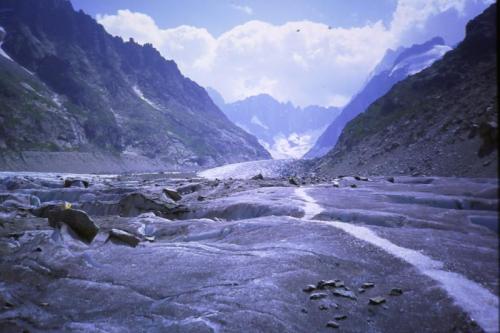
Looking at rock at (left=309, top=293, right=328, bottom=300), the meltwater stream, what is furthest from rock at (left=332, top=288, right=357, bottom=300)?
the meltwater stream

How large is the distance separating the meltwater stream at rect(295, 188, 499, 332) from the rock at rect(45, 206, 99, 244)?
1608cm

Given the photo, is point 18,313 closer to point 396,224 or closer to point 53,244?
point 53,244

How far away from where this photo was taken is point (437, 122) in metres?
68.9

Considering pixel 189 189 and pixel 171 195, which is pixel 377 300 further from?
pixel 189 189

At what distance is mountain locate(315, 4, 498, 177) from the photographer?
170 ft

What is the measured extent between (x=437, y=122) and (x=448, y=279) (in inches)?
2457

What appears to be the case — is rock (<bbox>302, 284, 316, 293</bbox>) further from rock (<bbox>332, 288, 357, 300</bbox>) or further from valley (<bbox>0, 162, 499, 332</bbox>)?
rock (<bbox>332, 288, 357, 300</bbox>)

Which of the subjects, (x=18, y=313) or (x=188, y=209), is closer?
(x=18, y=313)

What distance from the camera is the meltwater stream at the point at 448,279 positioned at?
10.7m

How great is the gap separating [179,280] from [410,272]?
1016cm

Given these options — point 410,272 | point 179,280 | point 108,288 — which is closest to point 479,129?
point 410,272

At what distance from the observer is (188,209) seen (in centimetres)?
3588

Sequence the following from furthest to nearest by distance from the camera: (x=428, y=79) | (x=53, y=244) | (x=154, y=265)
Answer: (x=428, y=79)
(x=53, y=244)
(x=154, y=265)

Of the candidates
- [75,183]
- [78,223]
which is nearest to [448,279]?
[78,223]
